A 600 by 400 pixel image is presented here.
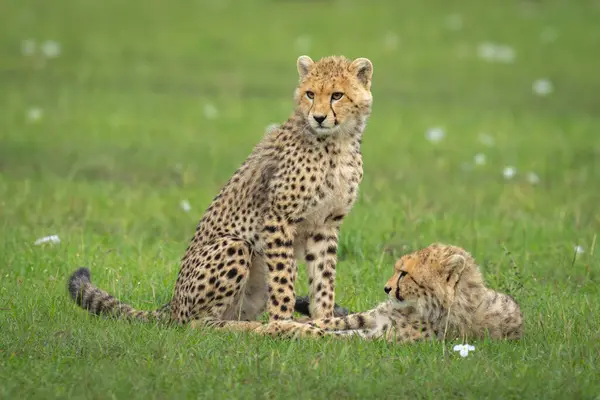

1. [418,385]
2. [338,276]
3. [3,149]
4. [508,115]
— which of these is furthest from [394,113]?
[418,385]

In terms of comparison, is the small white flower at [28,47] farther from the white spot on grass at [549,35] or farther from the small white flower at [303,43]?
the white spot on grass at [549,35]

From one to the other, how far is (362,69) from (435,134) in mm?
6207

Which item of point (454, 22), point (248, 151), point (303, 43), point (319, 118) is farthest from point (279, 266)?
point (454, 22)

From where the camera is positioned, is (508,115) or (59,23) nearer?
(508,115)

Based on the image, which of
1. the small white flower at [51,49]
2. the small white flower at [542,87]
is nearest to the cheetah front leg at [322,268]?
the small white flower at [542,87]

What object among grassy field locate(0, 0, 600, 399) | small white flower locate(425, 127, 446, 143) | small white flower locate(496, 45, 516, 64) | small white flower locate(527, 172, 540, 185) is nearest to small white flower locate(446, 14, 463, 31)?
grassy field locate(0, 0, 600, 399)

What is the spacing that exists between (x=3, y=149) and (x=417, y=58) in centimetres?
879

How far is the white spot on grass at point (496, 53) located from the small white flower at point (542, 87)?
166 centimetres

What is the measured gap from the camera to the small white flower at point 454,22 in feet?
69.3

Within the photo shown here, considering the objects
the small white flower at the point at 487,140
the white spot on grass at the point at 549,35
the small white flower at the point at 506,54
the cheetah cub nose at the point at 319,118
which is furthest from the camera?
the white spot on grass at the point at 549,35

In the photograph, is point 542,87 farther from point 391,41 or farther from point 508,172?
point 508,172

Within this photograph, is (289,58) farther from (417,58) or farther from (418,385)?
(418,385)

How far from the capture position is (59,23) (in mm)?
20125

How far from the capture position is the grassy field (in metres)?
5.26
